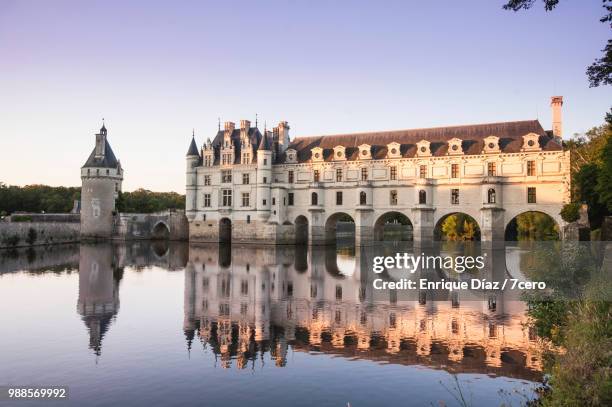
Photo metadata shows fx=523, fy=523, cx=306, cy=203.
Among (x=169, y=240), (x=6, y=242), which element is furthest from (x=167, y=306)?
(x=169, y=240)

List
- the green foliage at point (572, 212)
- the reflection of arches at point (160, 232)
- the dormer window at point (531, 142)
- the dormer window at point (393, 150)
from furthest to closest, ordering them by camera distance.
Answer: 1. the reflection of arches at point (160, 232)
2. the dormer window at point (393, 150)
3. the dormer window at point (531, 142)
4. the green foliage at point (572, 212)

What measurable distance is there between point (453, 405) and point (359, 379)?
89.7 inches

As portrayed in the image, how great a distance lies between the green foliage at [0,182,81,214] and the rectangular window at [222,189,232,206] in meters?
42.1

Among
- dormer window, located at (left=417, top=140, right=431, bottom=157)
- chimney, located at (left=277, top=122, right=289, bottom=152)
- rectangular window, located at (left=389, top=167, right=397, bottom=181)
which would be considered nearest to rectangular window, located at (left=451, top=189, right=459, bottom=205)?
dormer window, located at (left=417, top=140, right=431, bottom=157)

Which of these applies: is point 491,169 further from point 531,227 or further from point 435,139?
point 531,227

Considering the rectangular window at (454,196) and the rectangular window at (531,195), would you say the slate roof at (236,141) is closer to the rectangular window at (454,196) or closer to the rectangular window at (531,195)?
the rectangular window at (454,196)

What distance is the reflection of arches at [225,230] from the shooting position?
59469 mm

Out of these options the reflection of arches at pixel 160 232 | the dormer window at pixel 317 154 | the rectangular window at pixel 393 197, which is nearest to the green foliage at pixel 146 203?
the reflection of arches at pixel 160 232

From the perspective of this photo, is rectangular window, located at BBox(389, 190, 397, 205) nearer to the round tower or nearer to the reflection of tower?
the reflection of tower

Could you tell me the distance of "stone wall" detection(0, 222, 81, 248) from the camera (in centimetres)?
5038

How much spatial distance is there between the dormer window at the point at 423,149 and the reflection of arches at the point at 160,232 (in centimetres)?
3536

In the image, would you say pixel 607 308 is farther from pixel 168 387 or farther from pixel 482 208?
pixel 482 208

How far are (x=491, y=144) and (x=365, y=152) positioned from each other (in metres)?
12.2

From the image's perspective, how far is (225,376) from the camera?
12242mm
